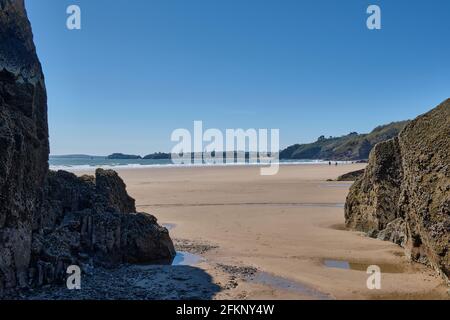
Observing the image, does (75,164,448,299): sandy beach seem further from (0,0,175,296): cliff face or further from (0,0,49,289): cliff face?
(0,0,49,289): cliff face

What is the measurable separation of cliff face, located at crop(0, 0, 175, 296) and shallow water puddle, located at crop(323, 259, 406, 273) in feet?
15.1

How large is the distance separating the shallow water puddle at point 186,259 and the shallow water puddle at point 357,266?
11.8 feet

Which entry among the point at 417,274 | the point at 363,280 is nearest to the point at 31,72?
the point at 363,280

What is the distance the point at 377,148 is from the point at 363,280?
7.52 m

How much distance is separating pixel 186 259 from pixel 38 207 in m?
4.33

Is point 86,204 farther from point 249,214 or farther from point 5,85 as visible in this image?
point 249,214

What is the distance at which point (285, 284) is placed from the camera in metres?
10.1

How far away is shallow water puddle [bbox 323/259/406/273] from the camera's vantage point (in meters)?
11.4

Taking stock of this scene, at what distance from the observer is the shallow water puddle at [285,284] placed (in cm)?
934

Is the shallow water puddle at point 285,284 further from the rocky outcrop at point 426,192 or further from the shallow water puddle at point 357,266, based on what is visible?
the rocky outcrop at point 426,192
